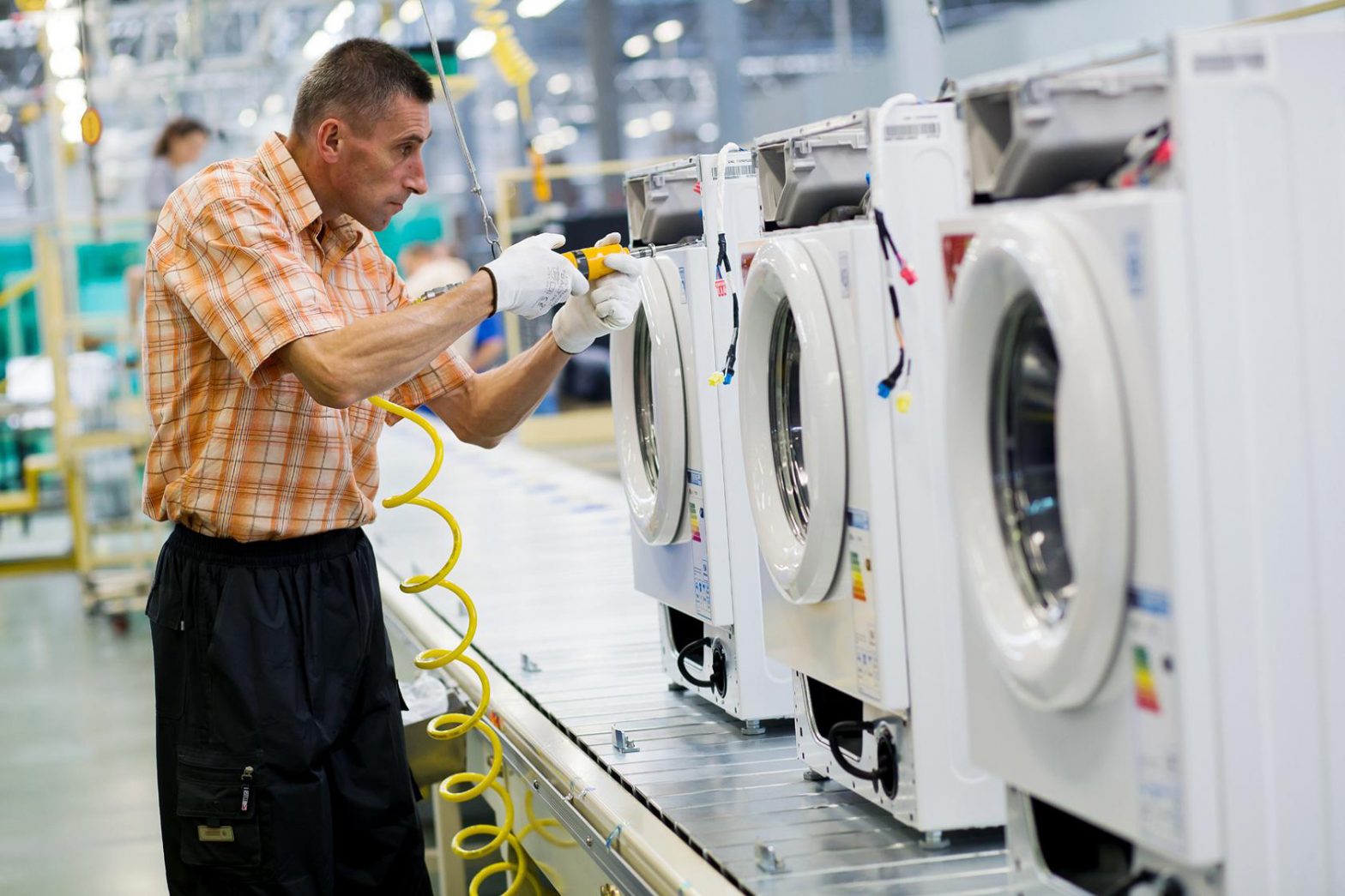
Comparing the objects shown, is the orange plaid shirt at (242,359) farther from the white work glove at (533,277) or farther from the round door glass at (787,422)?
the round door glass at (787,422)

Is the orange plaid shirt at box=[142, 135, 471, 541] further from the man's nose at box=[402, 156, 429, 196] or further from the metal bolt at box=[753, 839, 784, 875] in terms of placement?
the metal bolt at box=[753, 839, 784, 875]

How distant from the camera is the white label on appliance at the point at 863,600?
2.39 meters

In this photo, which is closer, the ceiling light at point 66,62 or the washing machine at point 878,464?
the washing machine at point 878,464

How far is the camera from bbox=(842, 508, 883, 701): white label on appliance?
2389 millimetres

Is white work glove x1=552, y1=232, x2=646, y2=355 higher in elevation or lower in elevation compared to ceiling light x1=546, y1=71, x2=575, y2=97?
lower

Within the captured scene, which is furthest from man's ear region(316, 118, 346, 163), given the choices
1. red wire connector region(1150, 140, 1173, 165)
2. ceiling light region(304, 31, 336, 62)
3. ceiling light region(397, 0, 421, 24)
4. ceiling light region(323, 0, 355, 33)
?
ceiling light region(304, 31, 336, 62)

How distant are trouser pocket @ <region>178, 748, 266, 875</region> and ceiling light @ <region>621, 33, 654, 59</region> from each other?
880 inches

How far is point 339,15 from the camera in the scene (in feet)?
35.6

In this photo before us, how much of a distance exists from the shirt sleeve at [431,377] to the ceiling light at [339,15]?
310 inches

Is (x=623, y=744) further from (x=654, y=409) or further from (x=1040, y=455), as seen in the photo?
(x=1040, y=455)

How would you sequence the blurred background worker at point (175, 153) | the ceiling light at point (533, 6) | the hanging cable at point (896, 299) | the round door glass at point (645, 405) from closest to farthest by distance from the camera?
the hanging cable at point (896, 299) < the round door glass at point (645, 405) < the blurred background worker at point (175, 153) < the ceiling light at point (533, 6)

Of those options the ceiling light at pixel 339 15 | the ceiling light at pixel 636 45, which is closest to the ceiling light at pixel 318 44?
the ceiling light at pixel 339 15

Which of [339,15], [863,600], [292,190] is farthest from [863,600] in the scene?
[339,15]

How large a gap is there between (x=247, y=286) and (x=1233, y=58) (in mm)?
1636
